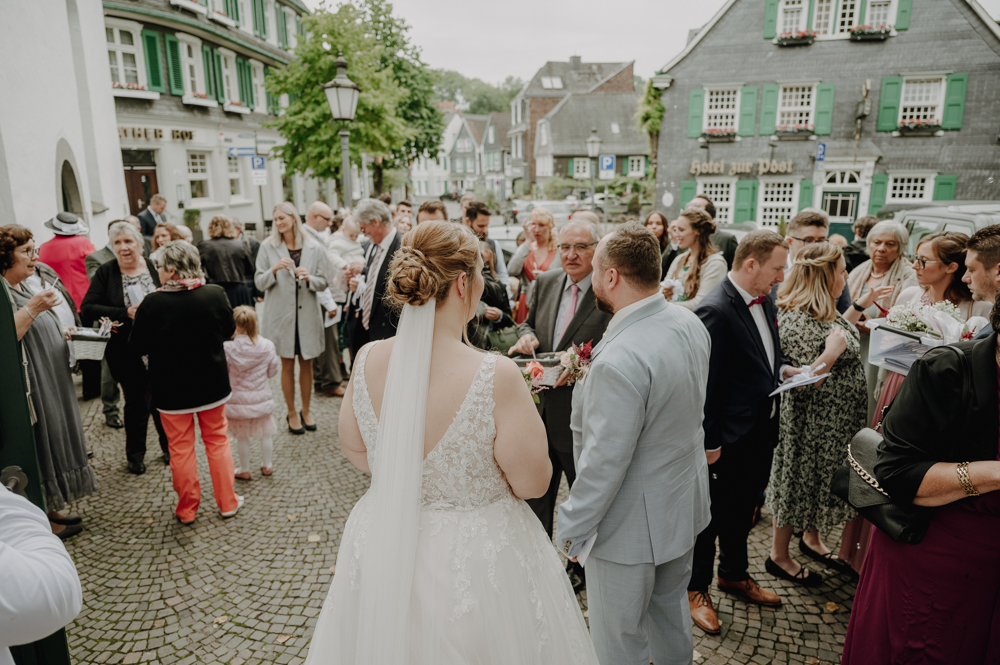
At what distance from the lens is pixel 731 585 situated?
367 centimetres

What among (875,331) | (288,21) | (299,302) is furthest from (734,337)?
(288,21)

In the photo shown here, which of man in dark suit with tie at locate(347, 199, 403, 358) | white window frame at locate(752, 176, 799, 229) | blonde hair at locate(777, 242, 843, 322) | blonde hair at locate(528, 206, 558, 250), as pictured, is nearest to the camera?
blonde hair at locate(777, 242, 843, 322)

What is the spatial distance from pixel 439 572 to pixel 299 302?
492 centimetres

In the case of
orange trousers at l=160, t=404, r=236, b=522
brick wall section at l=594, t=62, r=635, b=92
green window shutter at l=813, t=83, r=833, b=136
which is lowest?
orange trousers at l=160, t=404, r=236, b=522

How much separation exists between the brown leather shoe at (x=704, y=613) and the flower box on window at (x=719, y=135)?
2383 centimetres

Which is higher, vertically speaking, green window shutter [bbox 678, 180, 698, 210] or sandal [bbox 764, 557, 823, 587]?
green window shutter [bbox 678, 180, 698, 210]

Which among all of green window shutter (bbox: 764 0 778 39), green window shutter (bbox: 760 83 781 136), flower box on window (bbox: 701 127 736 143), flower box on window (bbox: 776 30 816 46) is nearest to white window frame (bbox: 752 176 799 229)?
green window shutter (bbox: 760 83 781 136)

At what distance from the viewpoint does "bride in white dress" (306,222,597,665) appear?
191cm

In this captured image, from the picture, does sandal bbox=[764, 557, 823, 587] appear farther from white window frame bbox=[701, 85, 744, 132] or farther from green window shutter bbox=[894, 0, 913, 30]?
green window shutter bbox=[894, 0, 913, 30]

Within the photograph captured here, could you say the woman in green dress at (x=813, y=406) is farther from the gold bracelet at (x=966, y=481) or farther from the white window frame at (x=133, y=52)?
the white window frame at (x=133, y=52)

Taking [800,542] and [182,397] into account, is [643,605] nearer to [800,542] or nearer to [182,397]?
[800,542]

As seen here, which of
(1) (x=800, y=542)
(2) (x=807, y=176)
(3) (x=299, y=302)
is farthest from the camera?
(2) (x=807, y=176)

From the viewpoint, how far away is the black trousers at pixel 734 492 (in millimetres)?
3387

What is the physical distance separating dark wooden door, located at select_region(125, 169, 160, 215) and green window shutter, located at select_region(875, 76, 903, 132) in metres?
26.4
